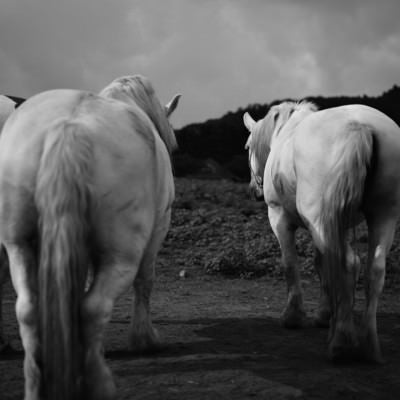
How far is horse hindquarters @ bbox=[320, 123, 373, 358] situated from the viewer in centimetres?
424

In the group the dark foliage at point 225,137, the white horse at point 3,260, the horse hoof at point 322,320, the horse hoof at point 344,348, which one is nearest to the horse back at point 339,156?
the horse hoof at point 344,348

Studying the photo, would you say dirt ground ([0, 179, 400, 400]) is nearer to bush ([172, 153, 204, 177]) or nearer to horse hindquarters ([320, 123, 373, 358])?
horse hindquarters ([320, 123, 373, 358])

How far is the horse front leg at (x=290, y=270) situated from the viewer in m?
5.79

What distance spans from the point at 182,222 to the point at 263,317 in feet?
17.7

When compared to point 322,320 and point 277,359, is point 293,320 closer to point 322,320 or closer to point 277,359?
point 322,320

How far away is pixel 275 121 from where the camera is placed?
270 inches

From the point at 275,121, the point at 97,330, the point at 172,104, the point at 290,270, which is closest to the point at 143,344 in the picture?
the point at 97,330

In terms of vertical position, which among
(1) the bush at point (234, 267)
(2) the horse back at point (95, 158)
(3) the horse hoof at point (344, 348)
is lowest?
(3) the horse hoof at point (344, 348)

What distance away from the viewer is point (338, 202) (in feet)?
14.0

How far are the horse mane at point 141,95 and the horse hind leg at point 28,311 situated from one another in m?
1.96

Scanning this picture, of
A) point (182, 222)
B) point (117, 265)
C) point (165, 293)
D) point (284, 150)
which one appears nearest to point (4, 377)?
point (117, 265)

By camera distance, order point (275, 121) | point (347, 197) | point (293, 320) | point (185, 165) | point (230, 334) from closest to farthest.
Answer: point (347, 197) → point (230, 334) → point (293, 320) → point (275, 121) → point (185, 165)

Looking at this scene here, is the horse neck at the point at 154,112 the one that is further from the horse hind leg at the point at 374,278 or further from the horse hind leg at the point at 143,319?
the horse hind leg at the point at 374,278

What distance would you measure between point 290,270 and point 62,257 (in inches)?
137
